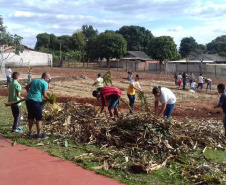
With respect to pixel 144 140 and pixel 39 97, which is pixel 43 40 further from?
pixel 144 140

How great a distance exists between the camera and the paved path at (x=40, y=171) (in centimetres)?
473

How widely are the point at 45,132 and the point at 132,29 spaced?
72.0 m

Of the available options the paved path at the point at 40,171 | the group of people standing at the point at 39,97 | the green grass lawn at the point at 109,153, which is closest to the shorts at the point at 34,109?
the group of people standing at the point at 39,97

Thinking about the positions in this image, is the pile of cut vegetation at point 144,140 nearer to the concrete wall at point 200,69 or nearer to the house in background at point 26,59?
the concrete wall at point 200,69

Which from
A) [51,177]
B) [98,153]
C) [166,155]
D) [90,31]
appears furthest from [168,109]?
[90,31]

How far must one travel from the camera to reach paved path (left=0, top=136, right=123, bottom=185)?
473 cm

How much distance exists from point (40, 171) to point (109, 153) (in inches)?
57.9

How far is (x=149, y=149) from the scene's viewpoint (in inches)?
245

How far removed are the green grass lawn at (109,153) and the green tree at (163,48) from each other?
146 feet

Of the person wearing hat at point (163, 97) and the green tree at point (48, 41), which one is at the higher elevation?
the green tree at point (48, 41)

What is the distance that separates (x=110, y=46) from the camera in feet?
181

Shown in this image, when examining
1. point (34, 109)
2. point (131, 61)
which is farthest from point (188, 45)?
point (34, 109)

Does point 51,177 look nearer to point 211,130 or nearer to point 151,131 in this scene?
point 151,131

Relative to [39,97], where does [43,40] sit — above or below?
above
